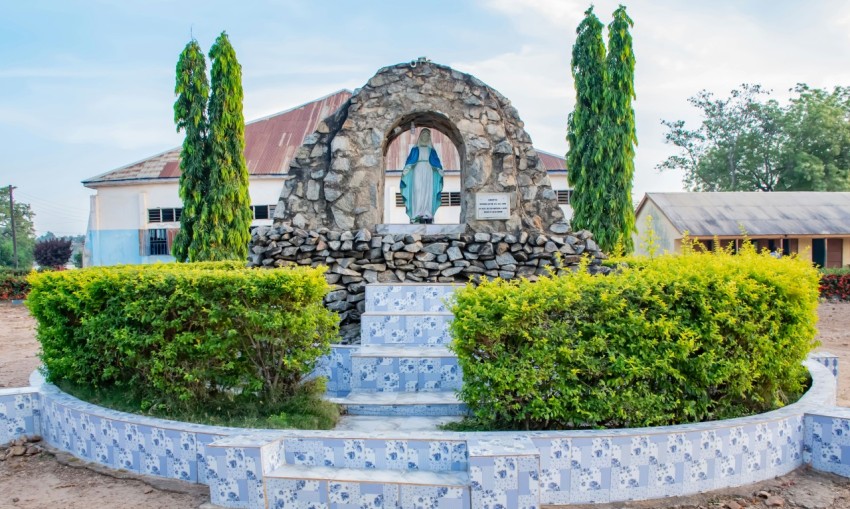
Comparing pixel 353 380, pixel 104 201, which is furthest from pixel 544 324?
pixel 104 201

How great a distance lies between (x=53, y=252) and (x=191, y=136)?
646 inches

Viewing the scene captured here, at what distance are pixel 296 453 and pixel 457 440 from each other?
107cm

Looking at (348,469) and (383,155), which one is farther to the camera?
(383,155)

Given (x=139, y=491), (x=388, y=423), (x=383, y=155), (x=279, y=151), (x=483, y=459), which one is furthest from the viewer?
(x=279, y=151)

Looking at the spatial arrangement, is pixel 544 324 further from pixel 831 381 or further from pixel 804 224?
pixel 804 224

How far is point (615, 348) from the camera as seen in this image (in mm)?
4316

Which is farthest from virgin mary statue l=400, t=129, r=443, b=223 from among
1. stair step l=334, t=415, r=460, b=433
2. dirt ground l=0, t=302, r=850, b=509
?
dirt ground l=0, t=302, r=850, b=509

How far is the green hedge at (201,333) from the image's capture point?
486 centimetres

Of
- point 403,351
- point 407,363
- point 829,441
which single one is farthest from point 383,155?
point 829,441

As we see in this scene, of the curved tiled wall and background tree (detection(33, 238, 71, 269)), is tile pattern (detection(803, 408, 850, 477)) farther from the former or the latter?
background tree (detection(33, 238, 71, 269))

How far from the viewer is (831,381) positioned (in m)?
5.54

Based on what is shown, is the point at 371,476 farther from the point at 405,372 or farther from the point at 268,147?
the point at 268,147

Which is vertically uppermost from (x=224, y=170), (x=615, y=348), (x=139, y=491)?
(x=224, y=170)

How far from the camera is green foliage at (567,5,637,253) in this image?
1575 cm
